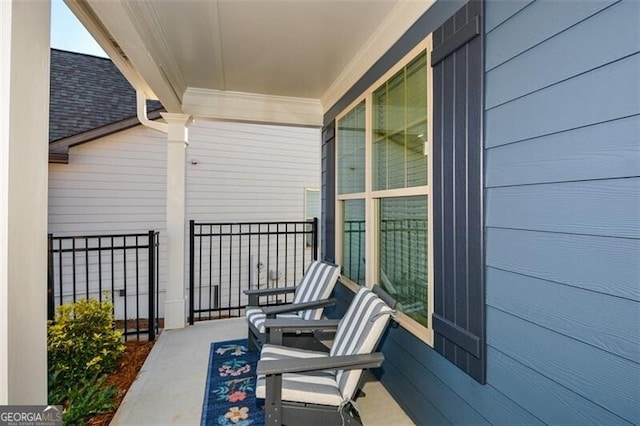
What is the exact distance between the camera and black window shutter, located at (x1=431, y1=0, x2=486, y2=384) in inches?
64.2

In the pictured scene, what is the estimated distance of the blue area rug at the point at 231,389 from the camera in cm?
227

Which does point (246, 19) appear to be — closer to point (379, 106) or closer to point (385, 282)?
point (379, 106)

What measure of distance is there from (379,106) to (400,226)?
41.4 inches

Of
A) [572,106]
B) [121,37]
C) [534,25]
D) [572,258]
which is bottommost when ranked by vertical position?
[572,258]

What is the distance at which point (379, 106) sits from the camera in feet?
9.07

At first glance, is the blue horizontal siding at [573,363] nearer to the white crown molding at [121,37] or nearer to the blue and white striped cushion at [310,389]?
the blue and white striped cushion at [310,389]

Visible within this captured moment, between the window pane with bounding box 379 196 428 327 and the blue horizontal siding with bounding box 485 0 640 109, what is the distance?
0.86 metres

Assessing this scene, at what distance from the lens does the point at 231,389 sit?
8.62ft

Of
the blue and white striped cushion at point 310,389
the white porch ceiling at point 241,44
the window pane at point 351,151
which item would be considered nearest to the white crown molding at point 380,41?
the white porch ceiling at point 241,44

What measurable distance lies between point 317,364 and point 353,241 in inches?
69.1

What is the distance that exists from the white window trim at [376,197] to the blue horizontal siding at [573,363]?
556 millimetres

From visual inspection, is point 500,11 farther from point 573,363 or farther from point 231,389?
point 231,389

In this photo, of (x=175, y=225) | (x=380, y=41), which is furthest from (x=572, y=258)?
(x=175, y=225)

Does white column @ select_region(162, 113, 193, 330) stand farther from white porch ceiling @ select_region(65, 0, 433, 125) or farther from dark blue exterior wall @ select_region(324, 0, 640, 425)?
dark blue exterior wall @ select_region(324, 0, 640, 425)
